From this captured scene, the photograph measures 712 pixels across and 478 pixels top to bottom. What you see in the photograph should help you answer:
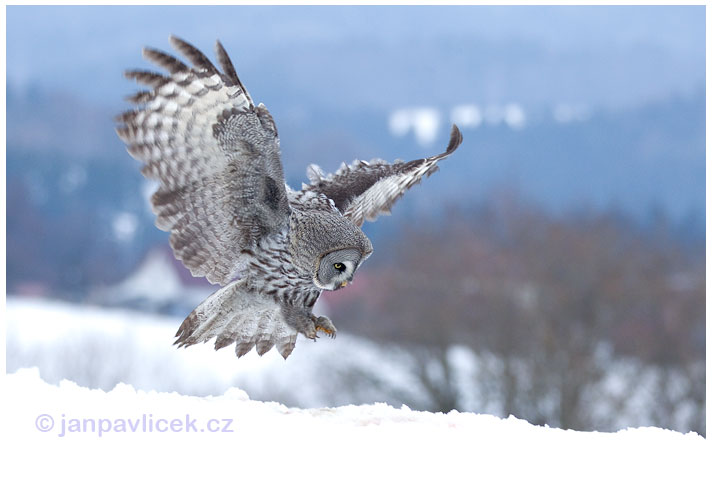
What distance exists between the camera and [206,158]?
2.64m

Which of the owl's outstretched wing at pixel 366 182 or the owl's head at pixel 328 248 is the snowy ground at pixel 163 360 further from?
the owl's head at pixel 328 248

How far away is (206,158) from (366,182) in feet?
2.13

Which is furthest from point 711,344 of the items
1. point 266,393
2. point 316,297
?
point 266,393

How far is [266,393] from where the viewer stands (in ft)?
46.3

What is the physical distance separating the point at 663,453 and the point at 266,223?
4.61 feet

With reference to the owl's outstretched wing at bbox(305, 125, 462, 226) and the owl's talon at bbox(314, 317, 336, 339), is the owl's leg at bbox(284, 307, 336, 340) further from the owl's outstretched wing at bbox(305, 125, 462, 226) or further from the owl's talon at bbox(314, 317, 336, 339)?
the owl's outstretched wing at bbox(305, 125, 462, 226)

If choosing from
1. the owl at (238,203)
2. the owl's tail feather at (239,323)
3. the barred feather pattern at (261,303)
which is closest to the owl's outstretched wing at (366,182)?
the owl at (238,203)

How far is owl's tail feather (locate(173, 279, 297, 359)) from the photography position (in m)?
2.87

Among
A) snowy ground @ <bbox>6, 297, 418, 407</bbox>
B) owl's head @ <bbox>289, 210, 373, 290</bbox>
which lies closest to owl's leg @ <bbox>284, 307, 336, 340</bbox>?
owl's head @ <bbox>289, 210, 373, 290</bbox>

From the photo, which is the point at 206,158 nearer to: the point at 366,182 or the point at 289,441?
the point at 366,182

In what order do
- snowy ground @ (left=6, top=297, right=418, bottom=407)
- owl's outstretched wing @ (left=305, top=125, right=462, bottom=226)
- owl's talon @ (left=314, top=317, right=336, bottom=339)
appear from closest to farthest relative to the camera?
owl's talon @ (left=314, top=317, right=336, bottom=339), owl's outstretched wing @ (left=305, top=125, right=462, bottom=226), snowy ground @ (left=6, top=297, right=418, bottom=407)

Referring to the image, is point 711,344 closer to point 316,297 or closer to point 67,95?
point 316,297

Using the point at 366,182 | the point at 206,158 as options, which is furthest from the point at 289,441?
the point at 366,182

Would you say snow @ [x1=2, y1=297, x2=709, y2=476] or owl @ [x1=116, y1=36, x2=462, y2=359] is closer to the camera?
snow @ [x1=2, y1=297, x2=709, y2=476]
